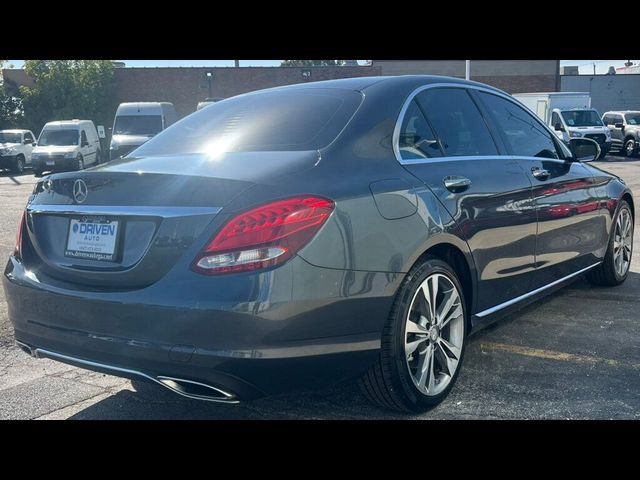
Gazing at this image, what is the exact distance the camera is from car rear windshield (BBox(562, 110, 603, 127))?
25969 millimetres

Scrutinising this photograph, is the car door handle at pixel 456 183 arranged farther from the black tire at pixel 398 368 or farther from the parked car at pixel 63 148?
the parked car at pixel 63 148

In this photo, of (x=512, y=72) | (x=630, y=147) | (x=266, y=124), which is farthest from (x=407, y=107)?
(x=512, y=72)

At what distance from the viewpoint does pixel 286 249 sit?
266cm

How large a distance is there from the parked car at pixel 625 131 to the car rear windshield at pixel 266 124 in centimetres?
2696

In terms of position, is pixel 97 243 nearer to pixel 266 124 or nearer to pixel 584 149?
pixel 266 124

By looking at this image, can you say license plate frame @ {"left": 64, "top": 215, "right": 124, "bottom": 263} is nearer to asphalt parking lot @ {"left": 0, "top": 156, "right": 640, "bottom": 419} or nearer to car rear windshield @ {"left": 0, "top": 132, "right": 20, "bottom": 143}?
asphalt parking lot @ {"left": 0, "top": 156, "right": 640, "bottom": 419}

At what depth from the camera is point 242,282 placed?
2.61 meters

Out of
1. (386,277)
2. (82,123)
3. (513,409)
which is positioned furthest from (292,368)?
(82,123)

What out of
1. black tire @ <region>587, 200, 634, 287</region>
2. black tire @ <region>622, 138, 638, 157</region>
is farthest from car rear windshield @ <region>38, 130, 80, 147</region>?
black tire @ <region>587, 200, 634, 287</region>

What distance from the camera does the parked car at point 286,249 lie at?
266 centimetres

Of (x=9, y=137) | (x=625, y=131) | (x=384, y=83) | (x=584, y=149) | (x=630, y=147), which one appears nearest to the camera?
(x=384, y=83)

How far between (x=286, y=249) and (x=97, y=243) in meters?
0.85

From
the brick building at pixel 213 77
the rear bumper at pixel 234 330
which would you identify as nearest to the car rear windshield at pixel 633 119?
the brick building at pixel 213 77
